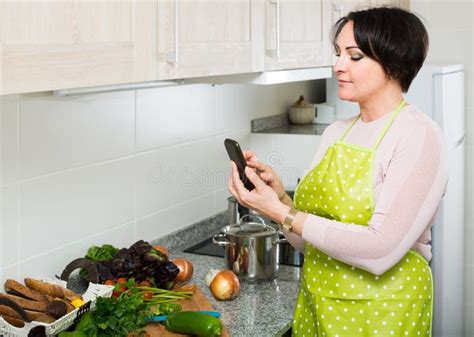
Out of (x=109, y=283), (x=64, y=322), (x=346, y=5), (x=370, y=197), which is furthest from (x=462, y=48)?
(x=64, y=322)

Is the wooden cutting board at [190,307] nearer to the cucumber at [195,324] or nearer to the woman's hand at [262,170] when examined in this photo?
the cucumber at [195,324]

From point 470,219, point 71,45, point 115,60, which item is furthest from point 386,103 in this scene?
point 470,219

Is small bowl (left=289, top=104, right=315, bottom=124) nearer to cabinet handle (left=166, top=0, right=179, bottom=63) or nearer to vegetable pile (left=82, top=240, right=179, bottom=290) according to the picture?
vegetable pile (left=82, top=240, right=179, bottom=290)

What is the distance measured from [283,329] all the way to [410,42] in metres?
0.78

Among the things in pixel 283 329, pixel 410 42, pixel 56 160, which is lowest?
pixel 283 329

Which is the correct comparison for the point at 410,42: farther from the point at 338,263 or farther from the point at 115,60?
the point at 115,60

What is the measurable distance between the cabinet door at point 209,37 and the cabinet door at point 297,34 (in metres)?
0.07

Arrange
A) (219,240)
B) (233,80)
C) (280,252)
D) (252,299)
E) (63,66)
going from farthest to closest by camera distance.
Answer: (280,252) < (219,240) < (233,80) < (252,299) < (63,66)

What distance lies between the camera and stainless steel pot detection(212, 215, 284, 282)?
6.95 feet

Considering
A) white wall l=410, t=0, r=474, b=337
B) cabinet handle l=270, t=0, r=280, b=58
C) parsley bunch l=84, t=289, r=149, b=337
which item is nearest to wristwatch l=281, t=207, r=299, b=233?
parsley bunch l=84, t=289, r=149, b=337

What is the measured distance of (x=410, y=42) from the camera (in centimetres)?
170

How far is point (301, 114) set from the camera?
3.26 meters

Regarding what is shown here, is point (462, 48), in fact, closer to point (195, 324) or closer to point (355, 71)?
point (355, 71)

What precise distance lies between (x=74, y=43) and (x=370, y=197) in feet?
2.67
